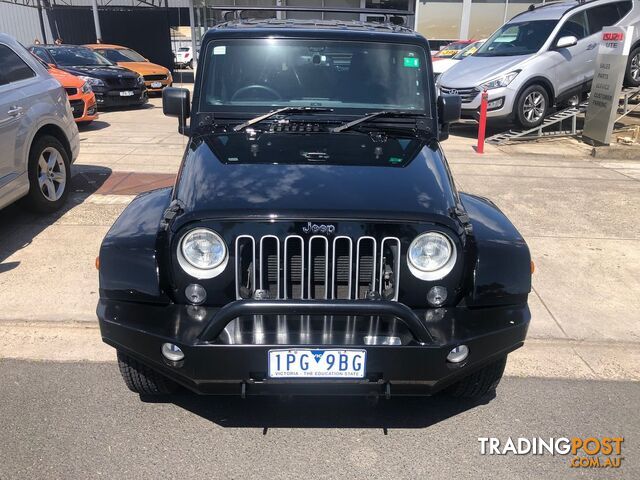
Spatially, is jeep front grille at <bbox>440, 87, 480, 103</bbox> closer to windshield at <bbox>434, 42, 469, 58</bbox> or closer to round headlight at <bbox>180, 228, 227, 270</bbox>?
windshield at <bbox>434, 42, 469, 58</bbox>

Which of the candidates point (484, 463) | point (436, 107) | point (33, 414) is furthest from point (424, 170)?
point (33, 414)

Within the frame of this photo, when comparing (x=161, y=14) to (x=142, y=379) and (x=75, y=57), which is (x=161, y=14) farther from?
(x=142, y=379)

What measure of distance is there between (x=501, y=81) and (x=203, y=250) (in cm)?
941

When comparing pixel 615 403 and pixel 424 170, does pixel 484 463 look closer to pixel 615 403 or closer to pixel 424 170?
pixel 615 403

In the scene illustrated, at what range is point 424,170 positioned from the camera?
3.13 m

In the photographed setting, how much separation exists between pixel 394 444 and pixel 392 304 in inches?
34.7

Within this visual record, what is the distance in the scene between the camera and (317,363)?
8.15 feet

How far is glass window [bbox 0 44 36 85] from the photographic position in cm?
562

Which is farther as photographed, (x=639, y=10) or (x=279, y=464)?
(x=639, y=10)

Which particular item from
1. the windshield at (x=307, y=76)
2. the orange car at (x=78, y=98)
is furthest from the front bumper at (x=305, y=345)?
the orange car at (x=78, y=98)

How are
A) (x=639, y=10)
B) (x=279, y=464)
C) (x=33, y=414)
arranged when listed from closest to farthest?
1. (x=279, y=464)
2. (x=33, y=414)
3. (x=639, y=10)

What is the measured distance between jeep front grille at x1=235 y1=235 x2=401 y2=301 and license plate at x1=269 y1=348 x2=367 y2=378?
30 centimetres

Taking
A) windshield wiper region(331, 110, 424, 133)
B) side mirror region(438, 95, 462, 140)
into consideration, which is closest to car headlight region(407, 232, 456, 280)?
windshield wiper region(331, 110, 424, 133)

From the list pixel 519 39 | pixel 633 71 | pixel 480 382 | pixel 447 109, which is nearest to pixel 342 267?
pixel 480 382
